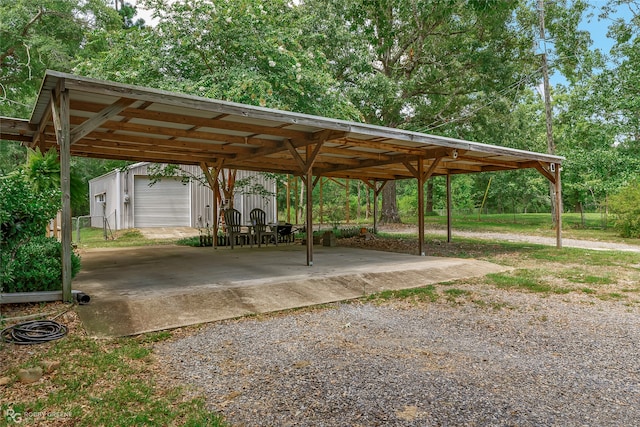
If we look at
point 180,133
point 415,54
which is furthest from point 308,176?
point 415,54

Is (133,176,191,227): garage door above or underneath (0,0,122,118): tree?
underneath

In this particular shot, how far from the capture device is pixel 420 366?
2.88m

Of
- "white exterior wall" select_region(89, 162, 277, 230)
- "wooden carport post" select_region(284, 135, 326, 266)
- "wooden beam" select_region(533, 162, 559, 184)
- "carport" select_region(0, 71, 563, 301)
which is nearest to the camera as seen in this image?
"carport" select_region(0, 71, 563, 301)

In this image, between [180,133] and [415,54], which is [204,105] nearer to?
[180,133]

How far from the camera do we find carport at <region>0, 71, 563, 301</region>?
414 cm

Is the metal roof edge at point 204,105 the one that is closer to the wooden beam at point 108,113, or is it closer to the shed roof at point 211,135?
the shed roof at point 211,135

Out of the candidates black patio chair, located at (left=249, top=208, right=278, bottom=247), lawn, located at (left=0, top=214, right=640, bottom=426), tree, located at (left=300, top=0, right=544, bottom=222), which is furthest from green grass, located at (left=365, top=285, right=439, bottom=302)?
tree, located at (left=300, top=0, right=544, bottom=222)

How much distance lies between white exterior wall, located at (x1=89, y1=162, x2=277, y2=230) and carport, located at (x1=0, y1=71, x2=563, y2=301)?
222 inches

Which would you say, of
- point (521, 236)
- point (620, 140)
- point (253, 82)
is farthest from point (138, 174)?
point (620, 140)

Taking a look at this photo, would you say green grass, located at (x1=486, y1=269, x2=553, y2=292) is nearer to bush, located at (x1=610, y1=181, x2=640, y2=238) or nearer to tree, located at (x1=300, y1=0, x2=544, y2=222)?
bush, located at (x1=610, y1=181, x2=640, y2=238)

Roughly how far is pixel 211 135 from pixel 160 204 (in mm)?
9898

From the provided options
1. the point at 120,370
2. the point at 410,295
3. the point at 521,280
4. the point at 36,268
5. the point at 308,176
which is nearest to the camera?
the point at 120,370

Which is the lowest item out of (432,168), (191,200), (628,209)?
(628,209)

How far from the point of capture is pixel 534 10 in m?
15.0
